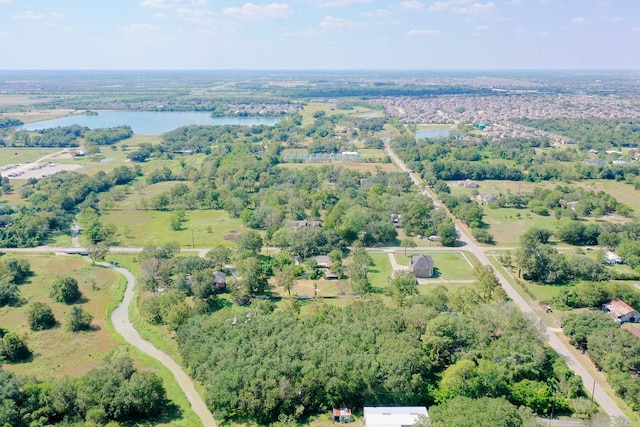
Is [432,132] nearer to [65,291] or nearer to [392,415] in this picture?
[65,291]

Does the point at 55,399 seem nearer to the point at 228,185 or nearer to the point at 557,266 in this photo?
the point at 557,266

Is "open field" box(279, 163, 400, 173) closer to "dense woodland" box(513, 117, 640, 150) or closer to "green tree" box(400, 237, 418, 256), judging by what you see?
"green tree" box(400, 237, 418, 256)

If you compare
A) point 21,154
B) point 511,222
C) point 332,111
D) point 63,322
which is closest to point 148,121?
point 21,154

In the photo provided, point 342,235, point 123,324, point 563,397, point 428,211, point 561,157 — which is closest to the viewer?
point 563,397

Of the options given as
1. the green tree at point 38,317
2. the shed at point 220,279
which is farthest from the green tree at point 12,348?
the shed at point 220,279

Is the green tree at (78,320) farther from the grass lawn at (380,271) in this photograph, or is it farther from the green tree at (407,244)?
the green tree at (407,244)

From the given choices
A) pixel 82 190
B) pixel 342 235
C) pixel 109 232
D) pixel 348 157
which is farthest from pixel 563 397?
pixel 348 157

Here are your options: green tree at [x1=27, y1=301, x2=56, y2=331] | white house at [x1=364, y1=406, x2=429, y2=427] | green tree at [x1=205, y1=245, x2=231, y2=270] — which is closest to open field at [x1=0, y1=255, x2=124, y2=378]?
green tree at [x1=27, y1=301, x2=56, y2=331]
